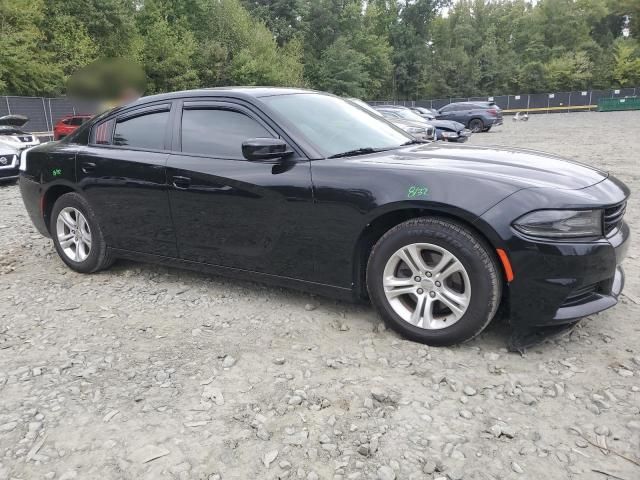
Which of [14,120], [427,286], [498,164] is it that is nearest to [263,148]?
[427,286]

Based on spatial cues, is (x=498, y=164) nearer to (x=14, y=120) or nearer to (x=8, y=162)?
(x=8, y=162)

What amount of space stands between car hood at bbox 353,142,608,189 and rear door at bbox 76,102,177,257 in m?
1.57

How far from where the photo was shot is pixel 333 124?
12.4 feet

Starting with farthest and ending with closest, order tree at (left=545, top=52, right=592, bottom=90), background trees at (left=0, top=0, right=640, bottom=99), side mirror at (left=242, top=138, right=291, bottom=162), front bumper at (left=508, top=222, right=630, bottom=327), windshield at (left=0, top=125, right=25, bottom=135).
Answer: tree at (left=545, top=52, right=592, bottom=90) → background trees at (left=0, top=0, right=640, bottom=99) → windshield at (left=0, top=125, right=25, bottom=135) → side mirror at (left=242, top=138, right=291, bottom=162) → front bumper at (left=508, top=222, right=630, bottom=327)

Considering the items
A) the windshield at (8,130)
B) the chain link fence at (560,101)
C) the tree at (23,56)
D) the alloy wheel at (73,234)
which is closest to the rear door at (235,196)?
the alloy wheel at (73,234)

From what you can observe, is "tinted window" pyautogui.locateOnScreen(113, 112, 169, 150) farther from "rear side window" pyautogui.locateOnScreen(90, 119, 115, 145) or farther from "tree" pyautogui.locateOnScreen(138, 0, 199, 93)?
"tree" pyautogui.locateOnScreen(138, 0, 199, 93)

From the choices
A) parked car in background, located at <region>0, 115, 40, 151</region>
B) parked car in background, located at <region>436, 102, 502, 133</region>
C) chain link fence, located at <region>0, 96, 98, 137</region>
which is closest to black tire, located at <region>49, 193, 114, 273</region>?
parked car in background, located at <region>0, 115, 40, 151</region>

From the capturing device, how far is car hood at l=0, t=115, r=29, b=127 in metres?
11.3

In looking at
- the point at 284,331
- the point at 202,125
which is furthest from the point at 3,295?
the point at 284,331

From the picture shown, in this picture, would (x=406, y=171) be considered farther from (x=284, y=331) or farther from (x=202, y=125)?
(x=202, y=125)

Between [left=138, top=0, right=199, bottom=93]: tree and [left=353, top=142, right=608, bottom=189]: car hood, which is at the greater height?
[left=138, top=0, right=199, bottom=93]: tree

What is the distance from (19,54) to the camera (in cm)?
2859

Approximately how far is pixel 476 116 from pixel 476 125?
1.33ft

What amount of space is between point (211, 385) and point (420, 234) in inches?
54.9
